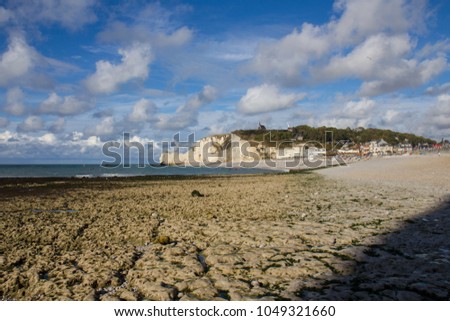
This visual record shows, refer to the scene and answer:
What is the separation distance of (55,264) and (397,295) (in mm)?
6018

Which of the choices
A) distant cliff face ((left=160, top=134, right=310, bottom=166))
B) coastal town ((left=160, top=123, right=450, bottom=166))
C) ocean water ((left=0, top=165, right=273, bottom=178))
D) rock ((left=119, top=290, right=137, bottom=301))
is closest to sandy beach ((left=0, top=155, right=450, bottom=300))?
rock ((left=119, top=290, right=137, bottom=301))

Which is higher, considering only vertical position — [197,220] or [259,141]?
[259,141]

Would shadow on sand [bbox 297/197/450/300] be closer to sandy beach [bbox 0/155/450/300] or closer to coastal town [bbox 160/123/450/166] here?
sandy beach [bbox 0/155/450/300]

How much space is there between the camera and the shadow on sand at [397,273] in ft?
15.6

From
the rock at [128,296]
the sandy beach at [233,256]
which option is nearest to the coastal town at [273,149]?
the sandy beach at [233,256]

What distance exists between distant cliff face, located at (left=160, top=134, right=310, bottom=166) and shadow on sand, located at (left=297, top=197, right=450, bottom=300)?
146619mm

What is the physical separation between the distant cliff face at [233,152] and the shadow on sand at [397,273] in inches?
5772

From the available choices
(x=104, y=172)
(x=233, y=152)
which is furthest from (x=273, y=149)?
(x=104, y=172)

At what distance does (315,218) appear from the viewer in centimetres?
1094

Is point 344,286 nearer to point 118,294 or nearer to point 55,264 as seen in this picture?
point 118,294

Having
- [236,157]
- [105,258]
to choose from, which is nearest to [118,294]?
[105,258]

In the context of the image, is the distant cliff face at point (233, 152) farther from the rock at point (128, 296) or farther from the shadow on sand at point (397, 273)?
the rock at point (128, 296)

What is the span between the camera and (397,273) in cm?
555
